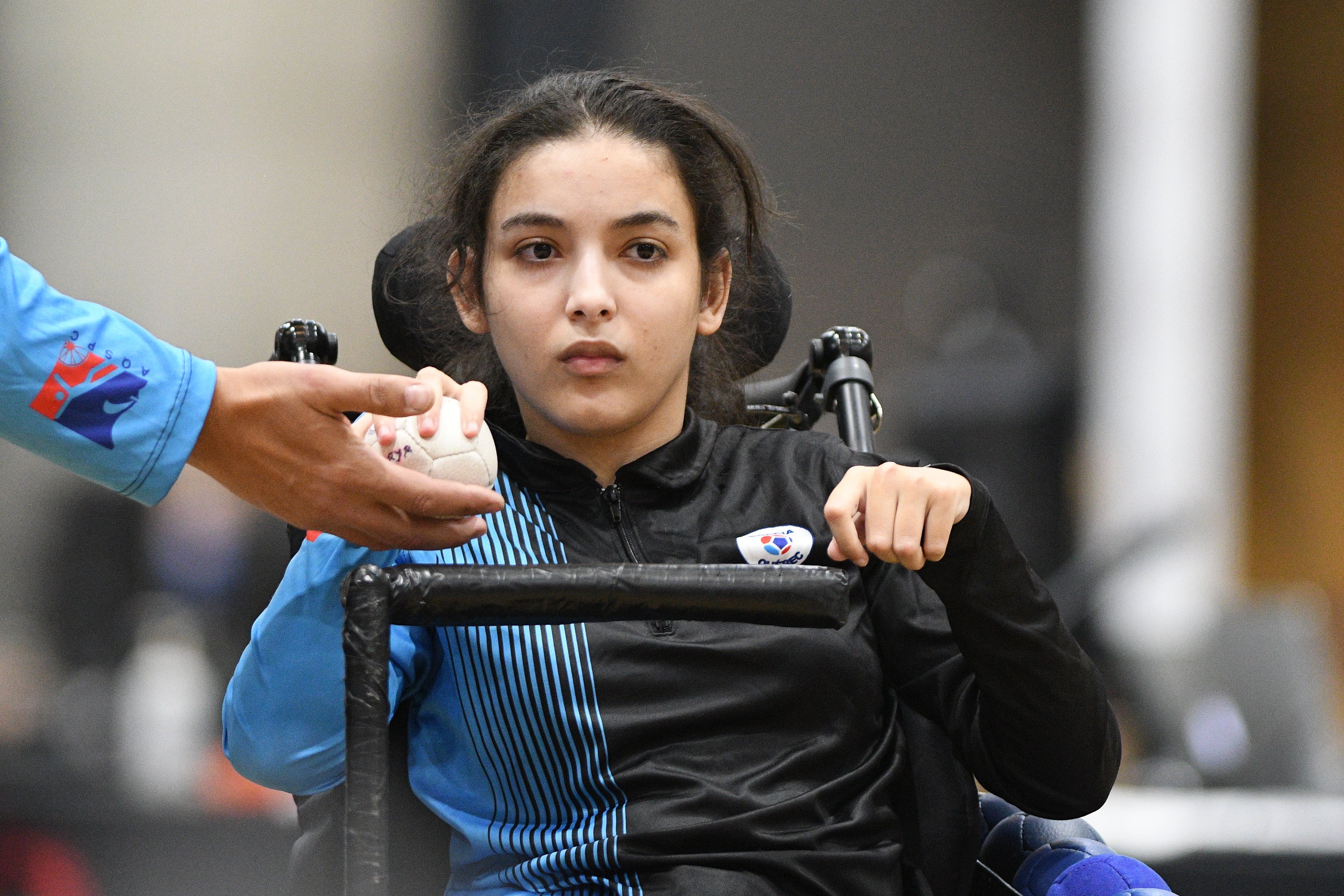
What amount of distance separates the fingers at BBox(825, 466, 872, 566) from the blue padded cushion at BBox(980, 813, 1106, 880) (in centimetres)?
32

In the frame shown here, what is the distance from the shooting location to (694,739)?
1.04m

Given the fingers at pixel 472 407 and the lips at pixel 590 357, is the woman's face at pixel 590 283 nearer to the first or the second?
the lips at pixel 590 357

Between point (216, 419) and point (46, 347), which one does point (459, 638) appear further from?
point (46, 347)

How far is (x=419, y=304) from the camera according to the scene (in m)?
1.33

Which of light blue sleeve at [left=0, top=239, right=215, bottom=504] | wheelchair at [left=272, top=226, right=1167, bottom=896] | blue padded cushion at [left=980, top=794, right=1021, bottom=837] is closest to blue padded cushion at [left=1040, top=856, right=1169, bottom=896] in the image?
wheelchair at [left=272, top=226, right=1167, bottom=896]

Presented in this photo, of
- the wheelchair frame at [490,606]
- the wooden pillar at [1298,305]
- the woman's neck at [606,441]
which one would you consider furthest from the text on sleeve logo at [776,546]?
the wooden pillar at [1298,305]

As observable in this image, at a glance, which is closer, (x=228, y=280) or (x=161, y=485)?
(x=161, y=485)

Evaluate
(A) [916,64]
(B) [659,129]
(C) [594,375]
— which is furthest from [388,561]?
(A) [916,64]

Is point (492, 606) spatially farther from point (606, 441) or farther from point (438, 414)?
point (606, 441)

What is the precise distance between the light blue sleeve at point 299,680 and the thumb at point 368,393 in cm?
12

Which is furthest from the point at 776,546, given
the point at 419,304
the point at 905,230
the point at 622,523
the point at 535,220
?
the point at 905,230

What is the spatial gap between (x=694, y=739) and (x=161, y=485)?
43cm

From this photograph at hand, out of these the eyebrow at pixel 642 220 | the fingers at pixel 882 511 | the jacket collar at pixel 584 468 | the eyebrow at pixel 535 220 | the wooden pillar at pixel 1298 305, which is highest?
the eyebrow at pixel 535 220

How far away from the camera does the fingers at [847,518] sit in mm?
925
